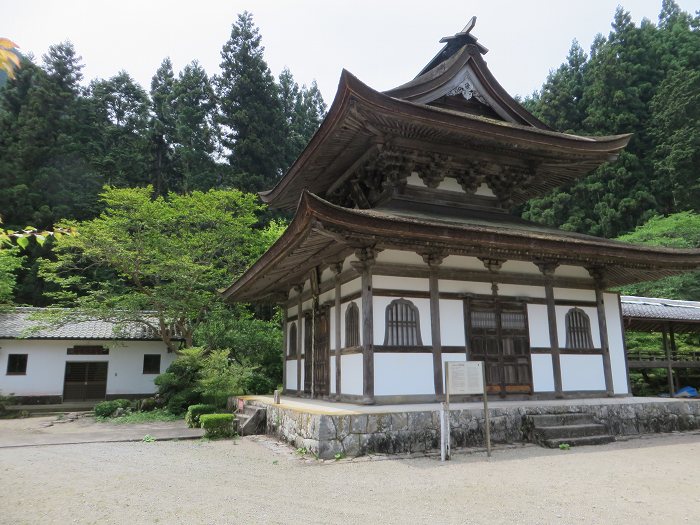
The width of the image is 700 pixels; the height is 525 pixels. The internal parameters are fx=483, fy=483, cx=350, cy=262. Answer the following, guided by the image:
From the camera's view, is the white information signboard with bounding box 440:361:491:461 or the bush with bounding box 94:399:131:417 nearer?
the white information signboard with bounding box 440:361:491:461

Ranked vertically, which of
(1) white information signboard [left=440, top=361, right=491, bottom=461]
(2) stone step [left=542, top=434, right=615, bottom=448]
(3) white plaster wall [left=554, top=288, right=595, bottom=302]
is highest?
(3) white plaster wall [left=554, top=288, right=595, bottom=302]

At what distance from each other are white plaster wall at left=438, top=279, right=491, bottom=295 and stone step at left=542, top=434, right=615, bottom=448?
3.55 m

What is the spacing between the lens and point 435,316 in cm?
1066

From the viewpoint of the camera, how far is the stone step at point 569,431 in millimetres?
9445

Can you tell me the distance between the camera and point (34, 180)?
38094mm

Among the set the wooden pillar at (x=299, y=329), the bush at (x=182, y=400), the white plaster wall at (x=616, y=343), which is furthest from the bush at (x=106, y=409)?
the white plaster wall at (x=616, y=343)

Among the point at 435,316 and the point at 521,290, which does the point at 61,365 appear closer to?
the point at 435,316

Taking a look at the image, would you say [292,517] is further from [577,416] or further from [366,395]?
[577,416]

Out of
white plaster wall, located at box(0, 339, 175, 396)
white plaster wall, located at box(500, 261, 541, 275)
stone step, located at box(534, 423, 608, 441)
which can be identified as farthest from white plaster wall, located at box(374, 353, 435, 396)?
white plaster wall, located at box(0, 339, 175, 396)

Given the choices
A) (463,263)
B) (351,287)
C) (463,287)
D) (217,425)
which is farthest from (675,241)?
(217,425)

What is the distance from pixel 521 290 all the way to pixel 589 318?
7.20ft

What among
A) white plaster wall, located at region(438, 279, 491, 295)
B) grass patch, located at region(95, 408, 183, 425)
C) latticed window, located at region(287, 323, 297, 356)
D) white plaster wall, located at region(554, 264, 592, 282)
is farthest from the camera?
grass patch, located at region(95, 408, 183, 425)

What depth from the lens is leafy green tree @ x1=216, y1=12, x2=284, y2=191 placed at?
4056 centimetres

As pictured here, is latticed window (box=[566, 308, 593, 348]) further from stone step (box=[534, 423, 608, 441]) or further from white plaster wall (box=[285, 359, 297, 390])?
white plaster wall (box=[285, 359, 297, 390])
